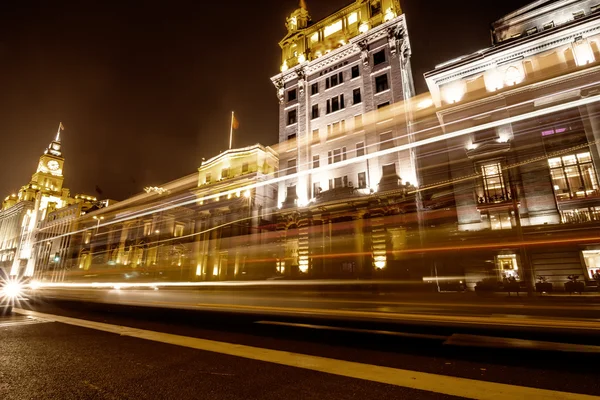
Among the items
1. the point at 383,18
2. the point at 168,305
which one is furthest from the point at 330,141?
the point at 168,305

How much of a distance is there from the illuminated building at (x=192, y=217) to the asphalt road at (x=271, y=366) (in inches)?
390

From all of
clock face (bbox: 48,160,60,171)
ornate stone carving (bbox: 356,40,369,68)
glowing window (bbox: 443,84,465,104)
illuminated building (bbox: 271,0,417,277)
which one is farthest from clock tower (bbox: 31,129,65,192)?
glowing window (bbox: 443,84,465,104)

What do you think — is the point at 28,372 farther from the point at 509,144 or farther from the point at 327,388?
the point at 509,144

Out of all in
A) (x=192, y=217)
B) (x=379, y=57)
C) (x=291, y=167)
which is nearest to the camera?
(x=379, y=57)

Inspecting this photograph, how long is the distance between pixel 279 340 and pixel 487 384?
4102mm

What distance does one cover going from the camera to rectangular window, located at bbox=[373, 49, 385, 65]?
2859 cm

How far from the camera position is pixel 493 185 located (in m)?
20.2

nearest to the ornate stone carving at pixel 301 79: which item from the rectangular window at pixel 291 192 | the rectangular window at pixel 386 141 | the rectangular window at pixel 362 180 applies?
the rectangular window at pixel 291 192

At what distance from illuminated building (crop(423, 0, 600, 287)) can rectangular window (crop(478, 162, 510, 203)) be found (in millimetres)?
62

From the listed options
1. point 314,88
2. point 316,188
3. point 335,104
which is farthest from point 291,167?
point 314,88

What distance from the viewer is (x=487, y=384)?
3297mm

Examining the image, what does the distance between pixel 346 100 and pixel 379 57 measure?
5398 mm

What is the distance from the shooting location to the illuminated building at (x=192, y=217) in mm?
17109

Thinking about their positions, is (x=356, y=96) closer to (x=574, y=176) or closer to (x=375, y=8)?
(x=375, y=8)
